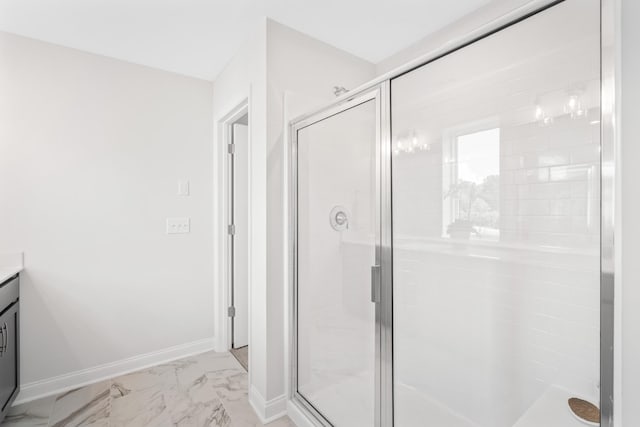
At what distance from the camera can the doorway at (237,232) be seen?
2684mm

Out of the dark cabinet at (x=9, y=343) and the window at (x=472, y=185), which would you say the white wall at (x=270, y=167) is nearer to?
the window at (x=472, y=185)

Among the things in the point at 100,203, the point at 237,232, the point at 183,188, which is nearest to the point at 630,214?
the point at 237,232

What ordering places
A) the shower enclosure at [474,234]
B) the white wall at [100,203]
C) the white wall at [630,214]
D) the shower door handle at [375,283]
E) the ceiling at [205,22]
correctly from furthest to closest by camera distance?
the white wall at [100,203] → the ceiling at [205,22] → the shower door handle at [375,283] → the shower enclosure at [474,234] → the white wall at [630,214]

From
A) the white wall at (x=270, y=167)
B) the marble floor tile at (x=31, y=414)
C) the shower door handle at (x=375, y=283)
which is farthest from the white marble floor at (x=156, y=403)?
the shower door handle at (x=375, y=283)

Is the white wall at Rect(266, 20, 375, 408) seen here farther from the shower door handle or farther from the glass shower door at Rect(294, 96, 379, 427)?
the shower door handle

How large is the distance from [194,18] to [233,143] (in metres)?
1.01

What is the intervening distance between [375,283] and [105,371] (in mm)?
2208

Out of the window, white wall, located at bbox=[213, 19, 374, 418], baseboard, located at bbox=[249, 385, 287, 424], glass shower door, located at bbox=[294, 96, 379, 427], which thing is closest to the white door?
white wall, located at bbox=[213, 19, 374, 418]

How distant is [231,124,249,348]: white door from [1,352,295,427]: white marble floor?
16.9 inches

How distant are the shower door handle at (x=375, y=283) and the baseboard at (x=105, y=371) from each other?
1939mm

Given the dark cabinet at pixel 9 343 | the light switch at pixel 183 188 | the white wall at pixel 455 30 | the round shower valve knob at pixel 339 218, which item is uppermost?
the white wall at pixel 455 30

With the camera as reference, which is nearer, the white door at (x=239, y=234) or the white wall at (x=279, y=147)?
the white wall at (x=279, y=147)

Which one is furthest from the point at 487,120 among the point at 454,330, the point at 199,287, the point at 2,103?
the point at 2,103

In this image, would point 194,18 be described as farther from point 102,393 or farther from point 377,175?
point 102,393
